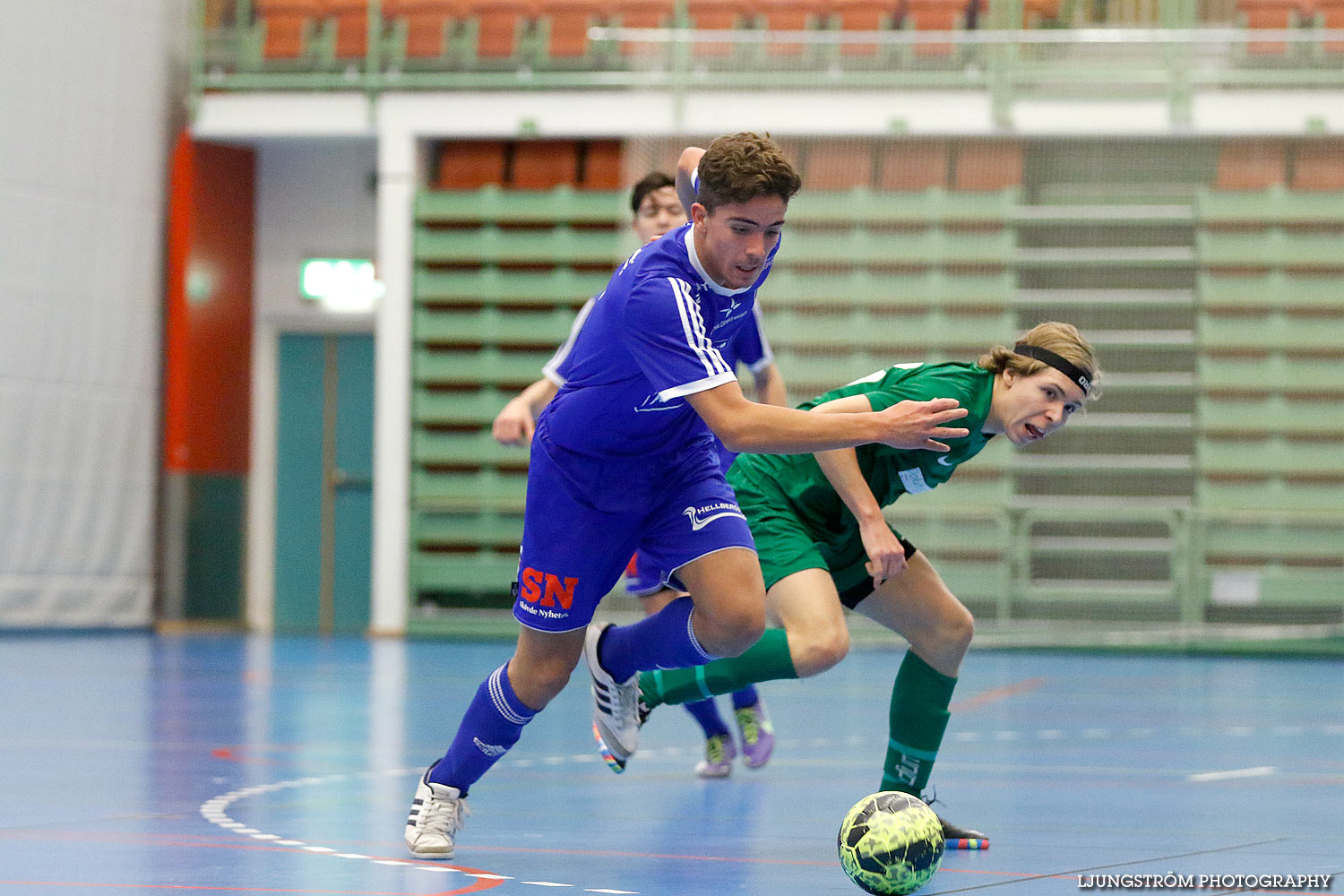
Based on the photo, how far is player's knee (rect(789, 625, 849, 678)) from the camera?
14.8 feet

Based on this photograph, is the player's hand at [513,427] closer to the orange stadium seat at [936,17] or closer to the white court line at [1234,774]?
the white court line at [1234,774]

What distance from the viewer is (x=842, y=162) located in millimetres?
14586

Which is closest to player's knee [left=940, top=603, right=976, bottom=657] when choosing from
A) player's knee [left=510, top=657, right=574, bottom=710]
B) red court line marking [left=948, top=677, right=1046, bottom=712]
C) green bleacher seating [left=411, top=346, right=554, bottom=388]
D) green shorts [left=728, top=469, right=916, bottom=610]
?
green shorts [left=728, top=469, right=916, bottom=610]

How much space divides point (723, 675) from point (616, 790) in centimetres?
96

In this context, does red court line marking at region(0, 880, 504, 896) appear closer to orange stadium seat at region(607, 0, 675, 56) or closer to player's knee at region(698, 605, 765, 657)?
player's knee at region(698, 605, 765, 657)

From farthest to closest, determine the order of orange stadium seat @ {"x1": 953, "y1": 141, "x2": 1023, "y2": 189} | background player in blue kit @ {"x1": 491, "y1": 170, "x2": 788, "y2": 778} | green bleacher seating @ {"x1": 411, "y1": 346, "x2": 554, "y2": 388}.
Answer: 1. green bleacher seating @ {"x1": 411, "y1": 346, "x2": 554, "y2": 388}
2. orange stadium seat @ {"x1": 953, "y1": 141, "x2": 1023, "y2": 189}
3. background player in blue kit @ {"x1": 491, "y1": 170, "x2": 788, "y2": 778}

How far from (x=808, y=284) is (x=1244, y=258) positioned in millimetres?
3585

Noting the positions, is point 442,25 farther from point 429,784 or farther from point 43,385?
point 429,784

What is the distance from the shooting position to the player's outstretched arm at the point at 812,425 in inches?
135

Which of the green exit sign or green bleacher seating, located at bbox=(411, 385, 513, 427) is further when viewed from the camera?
the green exit sign

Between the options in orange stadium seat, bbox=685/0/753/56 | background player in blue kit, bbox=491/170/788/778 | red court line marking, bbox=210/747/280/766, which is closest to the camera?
background player in blue kit, bbox=491/170/788/778

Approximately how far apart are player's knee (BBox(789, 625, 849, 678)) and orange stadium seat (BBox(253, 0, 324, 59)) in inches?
476

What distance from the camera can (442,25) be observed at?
15195 millimetres

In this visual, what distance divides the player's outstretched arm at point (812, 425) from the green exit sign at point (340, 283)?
12950 millimetres
